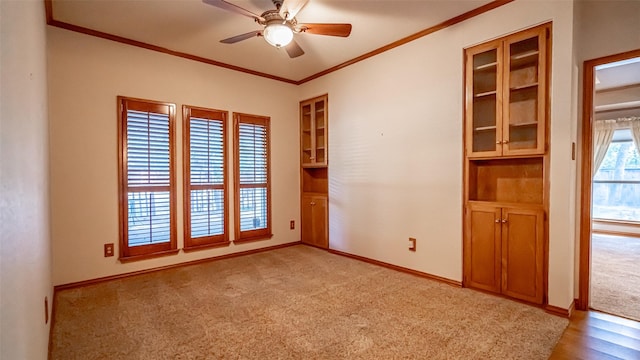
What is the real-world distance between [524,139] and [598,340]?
5.36ft

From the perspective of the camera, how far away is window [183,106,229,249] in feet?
12.8

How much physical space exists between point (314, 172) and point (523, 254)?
320cm

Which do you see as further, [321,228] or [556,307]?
[321,228]

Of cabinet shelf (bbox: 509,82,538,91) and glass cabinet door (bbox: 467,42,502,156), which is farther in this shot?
glass cabinet door (bbox: 467,42,502,156)

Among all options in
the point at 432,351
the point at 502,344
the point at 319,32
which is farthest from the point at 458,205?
the point at 319,32

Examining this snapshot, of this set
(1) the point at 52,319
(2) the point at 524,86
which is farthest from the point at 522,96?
(1) the point at 52,319

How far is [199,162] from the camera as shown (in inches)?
157

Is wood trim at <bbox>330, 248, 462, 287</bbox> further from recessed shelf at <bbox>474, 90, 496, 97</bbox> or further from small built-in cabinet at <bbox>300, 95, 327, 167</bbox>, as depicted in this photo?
recessed shelf at <bbox>474, 90, 496, 97</bbox>

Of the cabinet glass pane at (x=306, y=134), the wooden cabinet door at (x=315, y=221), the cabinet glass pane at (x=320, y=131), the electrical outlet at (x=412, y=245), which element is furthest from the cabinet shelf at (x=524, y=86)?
the cabinet glass pane at (x=306, y=134)

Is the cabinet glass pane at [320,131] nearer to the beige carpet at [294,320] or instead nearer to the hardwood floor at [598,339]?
the beige carpet at [294,320]

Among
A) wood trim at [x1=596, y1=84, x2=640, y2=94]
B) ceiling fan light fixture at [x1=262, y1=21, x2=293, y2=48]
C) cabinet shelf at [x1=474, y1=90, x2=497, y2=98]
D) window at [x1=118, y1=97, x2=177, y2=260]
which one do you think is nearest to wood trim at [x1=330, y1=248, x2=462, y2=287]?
cabinet shelf at [x1=474, y1=90, x2=497, y2=98]

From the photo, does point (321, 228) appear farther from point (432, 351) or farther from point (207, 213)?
point (432, 351)

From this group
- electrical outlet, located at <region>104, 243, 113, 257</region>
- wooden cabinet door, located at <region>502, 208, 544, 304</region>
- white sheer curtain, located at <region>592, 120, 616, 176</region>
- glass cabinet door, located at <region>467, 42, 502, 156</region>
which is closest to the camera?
wooden cabinet door, located at <region>502, 208, 544, 304</region>

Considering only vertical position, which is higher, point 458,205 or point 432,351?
point 458,205
